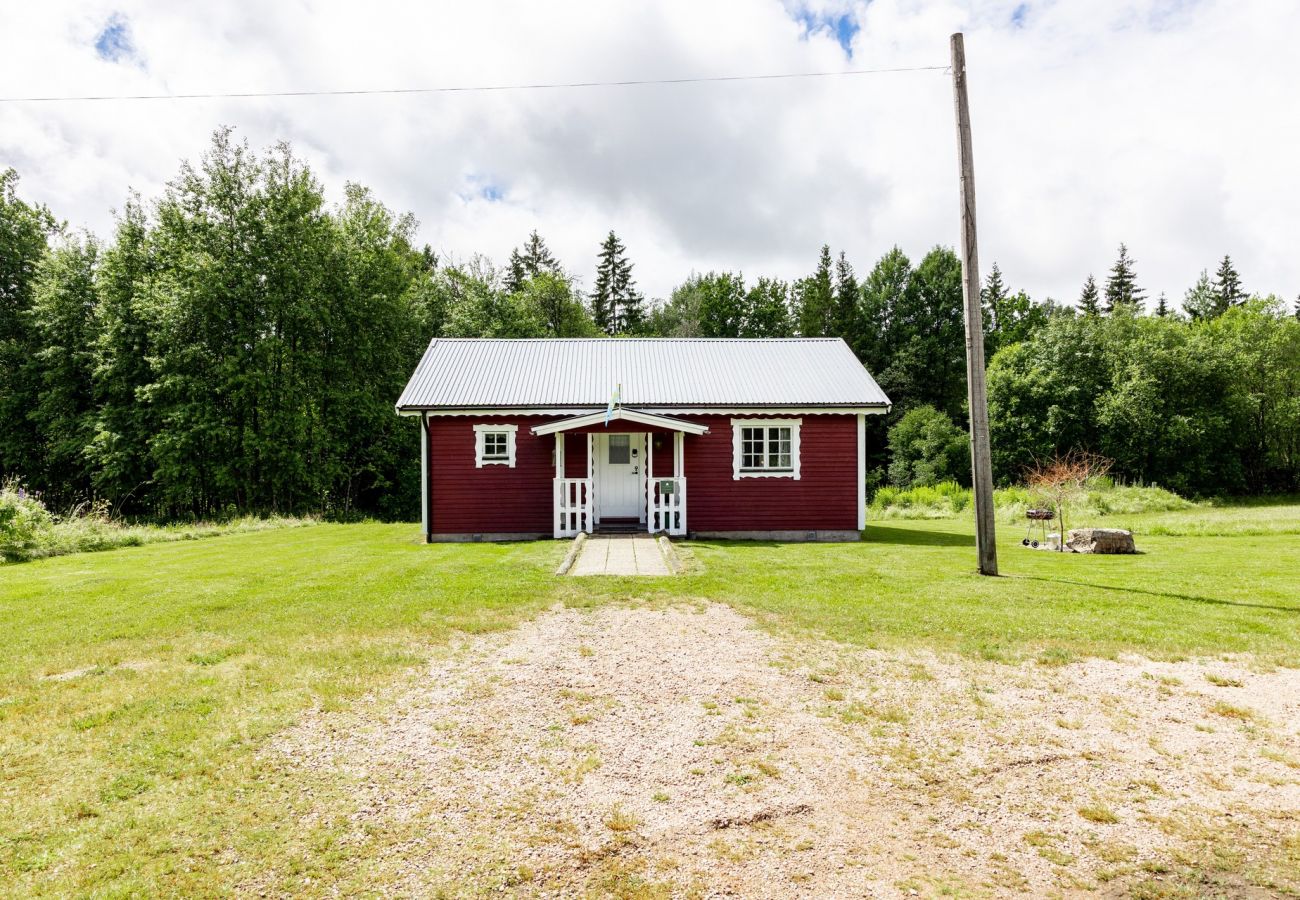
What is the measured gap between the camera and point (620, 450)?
1628cm

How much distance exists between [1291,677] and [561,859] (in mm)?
6188

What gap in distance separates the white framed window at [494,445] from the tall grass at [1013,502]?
568 inches

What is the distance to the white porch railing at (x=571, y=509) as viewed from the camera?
15406 millimetres

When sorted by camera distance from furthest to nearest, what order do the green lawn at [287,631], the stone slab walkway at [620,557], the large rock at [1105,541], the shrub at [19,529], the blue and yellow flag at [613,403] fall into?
the blue and yellow flag at [613,403] < the shrub at [19,529] < the large rock at [1105,541] < the stone slab walkway at [620,557] < the green lawn at [287,631]

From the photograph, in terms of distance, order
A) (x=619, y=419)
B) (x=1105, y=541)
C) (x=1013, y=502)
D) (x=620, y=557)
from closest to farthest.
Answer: (x=620, y=557)
(x=1105, y=541)
(x=619, y=419)
(x=1013, y=502)

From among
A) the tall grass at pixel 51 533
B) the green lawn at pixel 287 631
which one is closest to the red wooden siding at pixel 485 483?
the green lawn at pixel 287 631

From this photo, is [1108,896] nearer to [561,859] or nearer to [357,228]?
[561,859]

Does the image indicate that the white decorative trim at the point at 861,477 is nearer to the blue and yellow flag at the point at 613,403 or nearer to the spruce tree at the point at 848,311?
the blue and yellow flag at the point at 613,403

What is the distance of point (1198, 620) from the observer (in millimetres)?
7500

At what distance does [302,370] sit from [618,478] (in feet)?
55.8

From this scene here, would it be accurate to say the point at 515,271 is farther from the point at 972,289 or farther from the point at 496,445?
the point at 972,289

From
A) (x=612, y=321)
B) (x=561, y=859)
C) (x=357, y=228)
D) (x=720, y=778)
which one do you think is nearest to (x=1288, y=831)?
(x=720, y=778)

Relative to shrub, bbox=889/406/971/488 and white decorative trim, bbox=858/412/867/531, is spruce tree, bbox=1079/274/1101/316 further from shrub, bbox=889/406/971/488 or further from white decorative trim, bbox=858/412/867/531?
white decorative trim, bbox=858/412/867/531

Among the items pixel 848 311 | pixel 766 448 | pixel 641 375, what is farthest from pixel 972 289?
pixel 848 311
